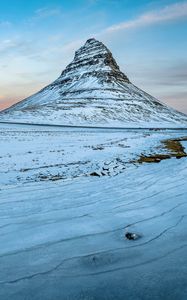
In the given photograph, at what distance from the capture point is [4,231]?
8.08 m

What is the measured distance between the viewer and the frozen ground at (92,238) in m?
5.55

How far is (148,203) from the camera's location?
1075 centimetres

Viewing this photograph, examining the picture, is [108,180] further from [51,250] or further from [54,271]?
[54,271]

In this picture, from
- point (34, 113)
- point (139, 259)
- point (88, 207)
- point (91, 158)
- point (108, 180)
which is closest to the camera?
point (139, 259)

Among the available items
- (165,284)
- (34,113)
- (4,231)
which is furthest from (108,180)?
(34,113)

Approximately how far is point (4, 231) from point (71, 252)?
2.03 metres

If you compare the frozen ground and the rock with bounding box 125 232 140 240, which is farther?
the rock with bounding box 125 232 140 240

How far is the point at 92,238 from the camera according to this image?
774 centimetres

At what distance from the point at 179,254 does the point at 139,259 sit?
2.73ft

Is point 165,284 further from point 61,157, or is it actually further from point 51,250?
point 61,157

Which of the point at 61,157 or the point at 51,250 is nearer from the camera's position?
the point at 51,250

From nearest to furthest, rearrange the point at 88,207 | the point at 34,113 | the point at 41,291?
the point at 41,291 → the point at 88,207 → the point at 34,113

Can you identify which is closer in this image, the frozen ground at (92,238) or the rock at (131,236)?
the frozen ground at (92,238)

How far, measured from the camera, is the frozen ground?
18.2 ft
